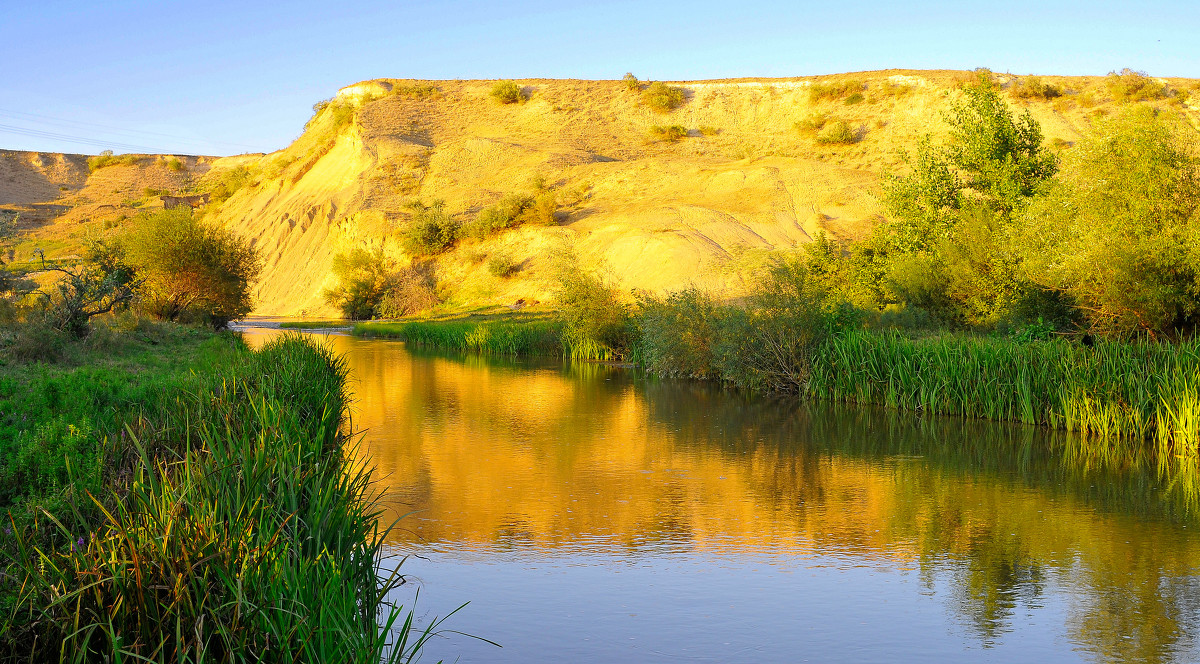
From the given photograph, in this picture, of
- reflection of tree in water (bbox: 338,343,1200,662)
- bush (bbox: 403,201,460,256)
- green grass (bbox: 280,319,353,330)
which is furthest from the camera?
bush (bbox: 403,201,460,256)

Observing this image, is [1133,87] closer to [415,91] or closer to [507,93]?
[507,93]

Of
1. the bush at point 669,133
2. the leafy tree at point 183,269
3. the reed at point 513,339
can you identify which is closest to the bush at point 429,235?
the reed at point 513,339

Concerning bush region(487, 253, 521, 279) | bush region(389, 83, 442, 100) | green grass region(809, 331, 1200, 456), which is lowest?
green grass region(809, 331, 1200, 456)

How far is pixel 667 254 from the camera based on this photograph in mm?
47188

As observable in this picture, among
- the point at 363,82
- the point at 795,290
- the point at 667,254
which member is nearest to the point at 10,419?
the point at 795,290

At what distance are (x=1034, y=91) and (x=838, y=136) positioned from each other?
15842 millimetres

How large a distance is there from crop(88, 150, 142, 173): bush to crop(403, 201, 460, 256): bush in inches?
2558

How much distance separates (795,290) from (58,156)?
4363 inches

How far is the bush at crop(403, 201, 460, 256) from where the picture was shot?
60.7 meters

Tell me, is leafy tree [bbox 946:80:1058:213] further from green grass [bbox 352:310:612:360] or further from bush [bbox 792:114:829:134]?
bush [bbox 792:114:829:134]

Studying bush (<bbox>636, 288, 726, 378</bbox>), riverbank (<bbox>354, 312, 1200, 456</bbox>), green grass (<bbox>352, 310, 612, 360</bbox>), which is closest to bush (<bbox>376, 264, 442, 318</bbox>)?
green grass (<bbox>352, 310, 612, 360</bbox>)

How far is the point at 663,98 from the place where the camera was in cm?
7906

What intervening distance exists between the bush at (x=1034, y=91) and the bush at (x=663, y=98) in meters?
25.9

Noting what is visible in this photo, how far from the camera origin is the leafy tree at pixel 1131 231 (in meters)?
16.6
